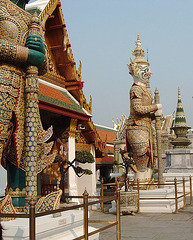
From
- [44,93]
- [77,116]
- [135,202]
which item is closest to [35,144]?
[44,93]

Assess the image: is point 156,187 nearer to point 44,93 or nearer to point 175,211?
point 175,211

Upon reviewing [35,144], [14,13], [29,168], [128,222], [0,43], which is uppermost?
[14,13]

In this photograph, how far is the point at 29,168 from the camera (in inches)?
170

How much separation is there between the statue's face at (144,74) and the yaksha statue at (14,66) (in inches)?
213

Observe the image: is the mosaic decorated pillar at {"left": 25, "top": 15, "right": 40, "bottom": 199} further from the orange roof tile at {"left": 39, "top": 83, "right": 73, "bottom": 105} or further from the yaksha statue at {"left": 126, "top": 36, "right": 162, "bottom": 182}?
the yaksha statue at {"left": 126, "top": 36, "right": 162, "bottom": 182}

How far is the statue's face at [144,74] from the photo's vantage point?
382 inches

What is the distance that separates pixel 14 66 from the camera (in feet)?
14.6

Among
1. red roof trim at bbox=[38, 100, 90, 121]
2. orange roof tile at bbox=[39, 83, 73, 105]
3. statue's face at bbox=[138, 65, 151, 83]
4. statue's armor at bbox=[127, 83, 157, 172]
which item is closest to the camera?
red roof trim at bbox=[38, 100, 90, 121]

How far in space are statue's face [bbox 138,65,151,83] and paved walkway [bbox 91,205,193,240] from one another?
12.0 feet

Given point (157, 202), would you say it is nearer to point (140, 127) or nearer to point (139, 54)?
point (140, 127)

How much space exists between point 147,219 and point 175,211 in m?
1.43

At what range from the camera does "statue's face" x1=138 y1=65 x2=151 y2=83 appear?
970 centimetres

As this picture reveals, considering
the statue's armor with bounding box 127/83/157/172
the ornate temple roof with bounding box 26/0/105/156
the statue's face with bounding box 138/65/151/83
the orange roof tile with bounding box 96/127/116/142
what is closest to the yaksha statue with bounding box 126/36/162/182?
the statue's armor with bounding box 127/83/157/172

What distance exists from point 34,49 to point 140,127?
5302 millimetres
